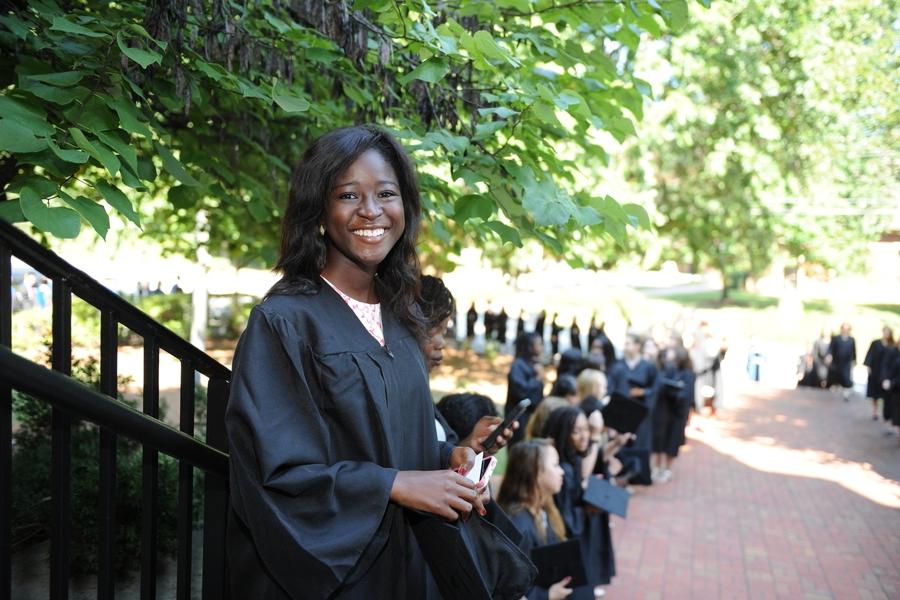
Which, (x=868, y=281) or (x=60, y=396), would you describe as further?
(x=868, y=281)

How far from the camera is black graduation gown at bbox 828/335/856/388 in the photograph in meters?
16.1

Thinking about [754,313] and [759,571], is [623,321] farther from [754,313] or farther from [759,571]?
[759,571]

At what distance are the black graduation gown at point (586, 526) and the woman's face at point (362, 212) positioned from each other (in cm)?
307

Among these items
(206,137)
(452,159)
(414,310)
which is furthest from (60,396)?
(206,137)

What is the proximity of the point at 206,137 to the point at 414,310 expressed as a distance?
242 cm

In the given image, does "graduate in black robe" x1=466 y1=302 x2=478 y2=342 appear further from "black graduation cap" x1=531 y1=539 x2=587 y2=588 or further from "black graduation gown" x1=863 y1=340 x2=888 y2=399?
"black graduation cap" x1=531 y1=539 x2=587 y2=588

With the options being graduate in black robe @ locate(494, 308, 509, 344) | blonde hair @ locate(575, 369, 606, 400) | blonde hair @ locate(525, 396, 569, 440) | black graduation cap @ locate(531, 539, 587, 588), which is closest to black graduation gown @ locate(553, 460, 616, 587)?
blonde hair @ locate(525, 396, 569, 440)

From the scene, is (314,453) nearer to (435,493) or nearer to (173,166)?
(435,493)

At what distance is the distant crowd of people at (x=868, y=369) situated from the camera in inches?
488

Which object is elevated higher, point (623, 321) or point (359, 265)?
point (359, 265)

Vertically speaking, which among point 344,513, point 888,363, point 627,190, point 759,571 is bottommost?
point 759,571

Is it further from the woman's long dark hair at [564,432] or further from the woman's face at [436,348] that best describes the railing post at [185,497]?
the woman's long dark hair at [564,432]

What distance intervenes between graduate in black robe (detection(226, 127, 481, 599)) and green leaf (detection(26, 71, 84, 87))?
809 mm

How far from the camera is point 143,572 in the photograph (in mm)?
2160
